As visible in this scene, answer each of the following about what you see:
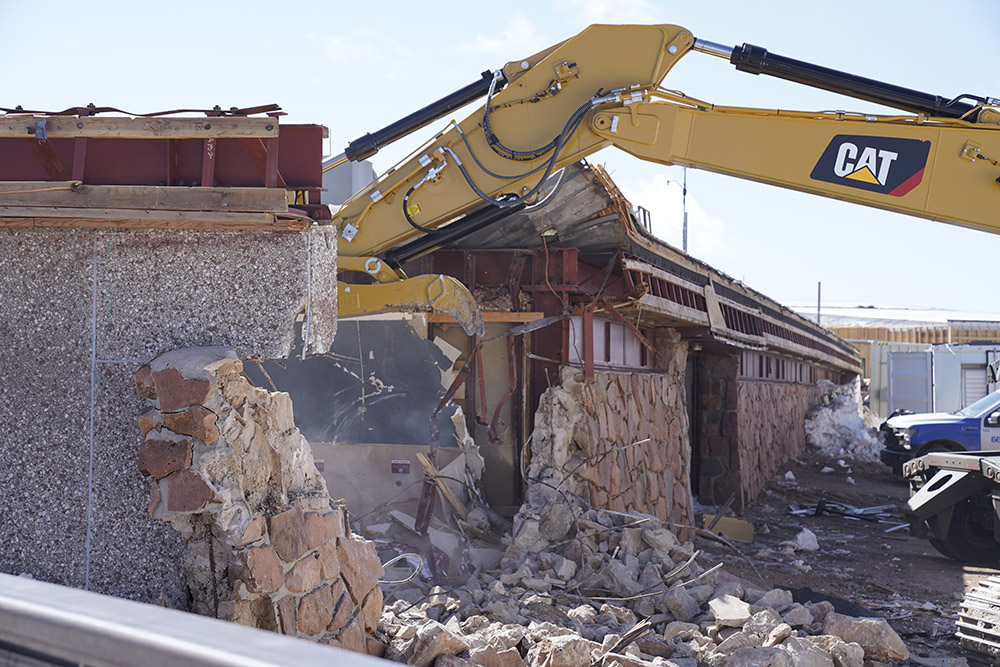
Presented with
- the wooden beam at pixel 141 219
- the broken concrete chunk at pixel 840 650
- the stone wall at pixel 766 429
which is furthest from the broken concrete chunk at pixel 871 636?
the stone wall at pixel 766 429

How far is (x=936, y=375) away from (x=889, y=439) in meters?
A: 10.7

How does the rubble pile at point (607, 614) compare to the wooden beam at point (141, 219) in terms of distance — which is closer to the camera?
the wooden beam at point (141, 219)

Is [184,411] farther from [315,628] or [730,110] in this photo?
[730,110]

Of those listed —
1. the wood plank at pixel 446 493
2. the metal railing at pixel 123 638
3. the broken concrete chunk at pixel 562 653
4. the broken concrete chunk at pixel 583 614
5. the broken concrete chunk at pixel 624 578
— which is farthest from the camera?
the wood plank at pixel 446 493

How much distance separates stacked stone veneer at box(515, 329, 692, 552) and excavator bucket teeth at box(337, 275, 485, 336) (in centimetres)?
191

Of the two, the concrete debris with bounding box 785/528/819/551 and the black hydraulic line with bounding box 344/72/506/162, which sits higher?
the black hydraulic line with bounding box 344/72/506/162

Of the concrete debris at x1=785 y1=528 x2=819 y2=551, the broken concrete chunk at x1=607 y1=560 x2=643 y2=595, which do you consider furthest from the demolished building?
the concrete debris at x1=785 y1=528 x2=819 y2=551

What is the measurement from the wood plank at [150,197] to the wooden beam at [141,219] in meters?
0.03

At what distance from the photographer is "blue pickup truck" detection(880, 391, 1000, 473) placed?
16.8m

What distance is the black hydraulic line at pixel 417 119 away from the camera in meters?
8.66

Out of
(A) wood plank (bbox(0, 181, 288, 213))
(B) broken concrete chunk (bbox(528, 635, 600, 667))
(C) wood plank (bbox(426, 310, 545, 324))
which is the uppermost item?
(A) wood plank (bbox(0, 181, 288, 213))

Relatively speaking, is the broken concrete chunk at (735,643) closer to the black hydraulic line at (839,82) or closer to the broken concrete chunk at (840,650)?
the broken concrete chunk at (840,650)

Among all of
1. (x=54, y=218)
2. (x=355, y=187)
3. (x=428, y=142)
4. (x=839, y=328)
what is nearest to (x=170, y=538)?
(x=54, y=218)

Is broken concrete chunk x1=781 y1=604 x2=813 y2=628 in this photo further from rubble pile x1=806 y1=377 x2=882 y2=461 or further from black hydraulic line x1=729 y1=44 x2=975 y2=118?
rubble pile x1=806 y1=377 x2=882 y2=461
